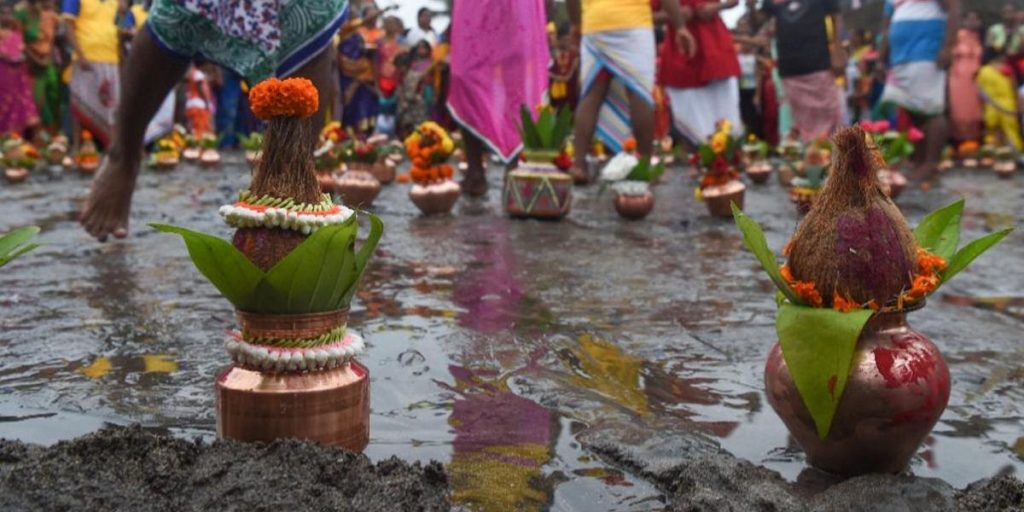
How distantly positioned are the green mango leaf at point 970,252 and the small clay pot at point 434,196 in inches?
165

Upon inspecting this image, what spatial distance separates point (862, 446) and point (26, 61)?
39.9ft

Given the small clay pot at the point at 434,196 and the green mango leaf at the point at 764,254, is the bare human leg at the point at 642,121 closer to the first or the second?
the small clay pot at the point at 434,196

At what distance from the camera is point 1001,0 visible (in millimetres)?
25984

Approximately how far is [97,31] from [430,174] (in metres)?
5.33

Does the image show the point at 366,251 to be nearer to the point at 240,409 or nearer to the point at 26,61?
the point at 240,409

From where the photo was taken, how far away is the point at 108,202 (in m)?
3.86

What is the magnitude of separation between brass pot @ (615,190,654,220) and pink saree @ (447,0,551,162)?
2.81ft

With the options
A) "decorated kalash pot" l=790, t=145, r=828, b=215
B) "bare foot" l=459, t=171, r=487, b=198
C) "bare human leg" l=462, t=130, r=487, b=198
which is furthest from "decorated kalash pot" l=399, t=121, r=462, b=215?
"decorated kalash pot" l=790, t=145, r=828, b=215

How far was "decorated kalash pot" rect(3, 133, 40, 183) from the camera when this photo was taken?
327 inches

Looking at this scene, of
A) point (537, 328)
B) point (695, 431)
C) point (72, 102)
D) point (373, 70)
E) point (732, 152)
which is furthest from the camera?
point (373, 70)

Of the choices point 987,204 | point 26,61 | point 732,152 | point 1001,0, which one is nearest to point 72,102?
point 26,61

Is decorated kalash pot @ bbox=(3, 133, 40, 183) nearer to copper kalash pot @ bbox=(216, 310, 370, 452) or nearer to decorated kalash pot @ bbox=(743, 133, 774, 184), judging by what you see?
decorated kalash pot @ bbox=(743, 133, 774, 184)

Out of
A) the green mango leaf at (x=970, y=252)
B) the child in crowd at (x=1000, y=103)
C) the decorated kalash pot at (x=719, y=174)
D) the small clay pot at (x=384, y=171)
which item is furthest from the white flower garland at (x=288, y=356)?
the child in crowd at (x=1000, y=103)

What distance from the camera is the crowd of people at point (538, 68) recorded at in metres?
3.57
